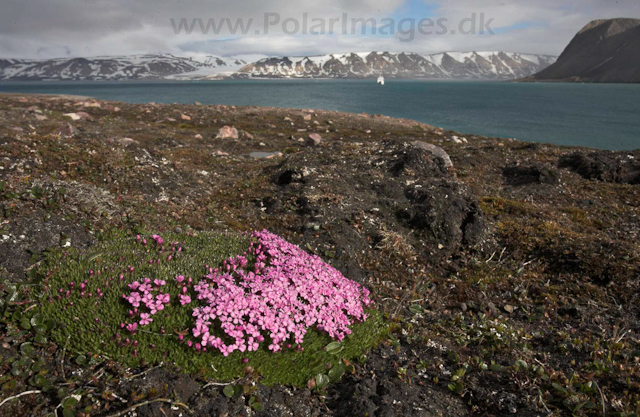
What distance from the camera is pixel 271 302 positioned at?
589cm

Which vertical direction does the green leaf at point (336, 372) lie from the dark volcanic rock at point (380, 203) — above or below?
below

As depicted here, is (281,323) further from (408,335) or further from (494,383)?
(494,383)

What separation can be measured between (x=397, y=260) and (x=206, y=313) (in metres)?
6.43

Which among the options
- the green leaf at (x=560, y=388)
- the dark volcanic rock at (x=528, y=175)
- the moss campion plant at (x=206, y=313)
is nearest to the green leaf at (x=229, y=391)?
the moss campion plant at (x=206, y=313)

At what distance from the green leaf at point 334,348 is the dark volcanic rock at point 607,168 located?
69.3 feet

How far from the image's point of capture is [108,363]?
5.12 meters

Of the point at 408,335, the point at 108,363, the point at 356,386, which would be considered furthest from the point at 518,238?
the point at 108,363

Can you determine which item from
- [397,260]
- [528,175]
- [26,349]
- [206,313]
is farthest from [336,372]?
[528,175]

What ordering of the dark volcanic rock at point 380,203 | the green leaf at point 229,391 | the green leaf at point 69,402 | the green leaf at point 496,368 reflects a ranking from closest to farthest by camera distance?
the green leaf at point 69,402 → the green leaf at point 229,391 → the green leaf at point 496,368 → the dark volcanic rock at point 380,203

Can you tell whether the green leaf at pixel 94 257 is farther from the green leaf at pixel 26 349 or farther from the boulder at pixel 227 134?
the boulder at pixel 227 134

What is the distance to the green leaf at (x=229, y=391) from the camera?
4982 millimetres

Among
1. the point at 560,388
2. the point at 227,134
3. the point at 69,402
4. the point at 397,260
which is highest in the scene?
the point at 227,134

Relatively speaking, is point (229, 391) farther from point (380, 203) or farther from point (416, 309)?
point (380, 203)

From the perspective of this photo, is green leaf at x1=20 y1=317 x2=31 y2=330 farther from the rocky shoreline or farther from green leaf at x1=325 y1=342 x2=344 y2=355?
green leaf at x1=325 y1=342 x2=344 y2=355
